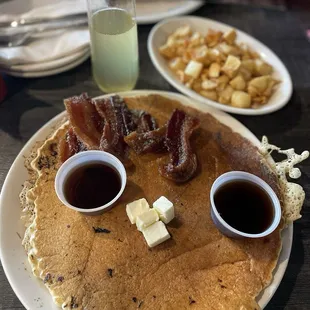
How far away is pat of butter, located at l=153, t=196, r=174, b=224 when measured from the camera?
146cm

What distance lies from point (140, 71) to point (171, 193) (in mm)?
1025

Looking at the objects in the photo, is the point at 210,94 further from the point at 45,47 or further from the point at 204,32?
the point at 45,47

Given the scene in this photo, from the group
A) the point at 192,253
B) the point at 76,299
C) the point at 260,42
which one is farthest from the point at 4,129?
the point at 260,42

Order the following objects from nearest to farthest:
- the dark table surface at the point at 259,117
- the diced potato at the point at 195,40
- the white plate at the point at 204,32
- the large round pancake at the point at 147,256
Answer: the large round pancake at the point at 147,256 < the dark table surface at the point at 259,117 < the white plate at the point at 204,32 < the diced potato at the point at 195,40

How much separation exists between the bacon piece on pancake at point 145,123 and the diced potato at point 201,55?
58cm

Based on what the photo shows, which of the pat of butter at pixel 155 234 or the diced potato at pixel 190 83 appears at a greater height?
the diced potato at pixel 190 83

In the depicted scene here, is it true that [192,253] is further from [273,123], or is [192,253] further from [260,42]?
[260,42]

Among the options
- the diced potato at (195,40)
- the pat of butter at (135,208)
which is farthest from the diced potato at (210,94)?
the pat of butter at (135,208)

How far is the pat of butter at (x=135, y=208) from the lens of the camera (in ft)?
4.83

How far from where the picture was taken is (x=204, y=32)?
100 inches

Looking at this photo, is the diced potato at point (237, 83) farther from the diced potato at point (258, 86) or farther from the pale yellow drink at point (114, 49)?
the pale yellow drink at point (114, 49)

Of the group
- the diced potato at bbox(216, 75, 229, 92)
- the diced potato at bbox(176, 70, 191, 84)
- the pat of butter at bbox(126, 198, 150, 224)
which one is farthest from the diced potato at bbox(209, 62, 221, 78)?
the pat of butter at bbox(126, 198, 150, 224)

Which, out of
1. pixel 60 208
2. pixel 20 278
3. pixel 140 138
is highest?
pixel 140 138

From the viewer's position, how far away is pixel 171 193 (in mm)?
1615
